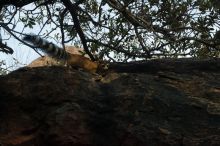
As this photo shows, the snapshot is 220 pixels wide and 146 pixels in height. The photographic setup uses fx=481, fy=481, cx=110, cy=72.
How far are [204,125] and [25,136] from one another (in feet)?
5.52

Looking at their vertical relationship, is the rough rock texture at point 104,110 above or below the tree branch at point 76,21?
below

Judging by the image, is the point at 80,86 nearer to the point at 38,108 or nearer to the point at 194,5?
the point at 38,108

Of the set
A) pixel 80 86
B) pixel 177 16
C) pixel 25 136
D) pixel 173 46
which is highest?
pixel 177 16

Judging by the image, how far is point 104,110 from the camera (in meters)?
4.66

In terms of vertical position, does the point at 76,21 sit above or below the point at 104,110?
above

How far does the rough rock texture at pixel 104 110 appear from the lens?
439cm

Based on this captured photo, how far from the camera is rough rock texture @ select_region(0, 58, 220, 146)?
439cm

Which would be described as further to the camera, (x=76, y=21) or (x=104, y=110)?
(x=76, y=21)

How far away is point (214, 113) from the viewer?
466 centimetres

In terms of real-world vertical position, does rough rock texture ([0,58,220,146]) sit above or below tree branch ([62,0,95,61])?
below

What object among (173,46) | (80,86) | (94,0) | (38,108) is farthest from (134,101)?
(94,0)

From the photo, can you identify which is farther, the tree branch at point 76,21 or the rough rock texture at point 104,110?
the tree branch at point 76,21

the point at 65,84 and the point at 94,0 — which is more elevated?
the point at 94,0

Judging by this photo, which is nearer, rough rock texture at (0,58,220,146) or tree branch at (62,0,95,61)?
rough rock texture at (0,58,220,146)
